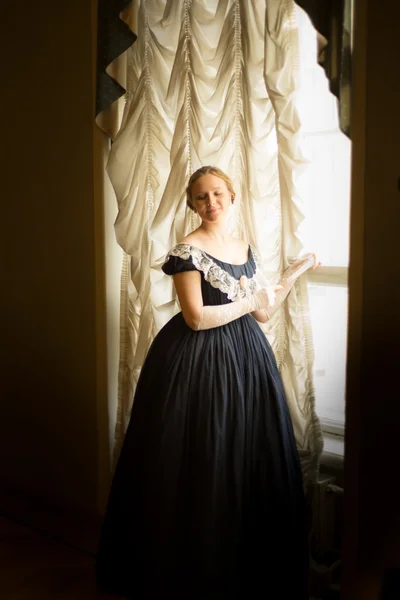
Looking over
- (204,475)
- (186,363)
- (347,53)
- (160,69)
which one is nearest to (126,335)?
(186,363)

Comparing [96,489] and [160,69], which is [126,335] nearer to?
[96,489]

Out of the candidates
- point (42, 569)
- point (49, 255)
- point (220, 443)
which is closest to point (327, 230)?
point (220, 443)

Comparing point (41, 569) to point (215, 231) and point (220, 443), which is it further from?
point (215, 231)

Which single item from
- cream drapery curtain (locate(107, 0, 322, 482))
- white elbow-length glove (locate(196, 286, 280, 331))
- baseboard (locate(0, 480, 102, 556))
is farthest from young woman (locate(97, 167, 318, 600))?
baseboard (locate(0, 480, 102, 556))

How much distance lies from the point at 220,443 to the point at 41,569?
101 cm

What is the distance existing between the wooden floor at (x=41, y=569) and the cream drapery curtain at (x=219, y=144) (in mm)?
757

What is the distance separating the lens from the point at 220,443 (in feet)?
6.13

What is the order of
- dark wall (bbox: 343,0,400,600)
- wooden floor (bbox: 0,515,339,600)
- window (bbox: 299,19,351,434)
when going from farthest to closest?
1. wooden floor (bbox: 0,515,339,600)
2. window (bbox: 299,19,351,434)
3. dark wall (bbox: 343,0,400,600)

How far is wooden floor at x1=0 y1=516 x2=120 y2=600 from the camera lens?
2.28 metres

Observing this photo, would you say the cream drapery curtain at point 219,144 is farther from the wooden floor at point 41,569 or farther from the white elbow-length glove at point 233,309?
the wooden floor at point 41,569

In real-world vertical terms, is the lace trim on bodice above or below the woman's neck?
below

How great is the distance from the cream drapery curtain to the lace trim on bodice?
0.56 ft

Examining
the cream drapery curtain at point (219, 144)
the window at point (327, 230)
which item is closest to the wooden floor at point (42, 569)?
the window at point (327, 230)

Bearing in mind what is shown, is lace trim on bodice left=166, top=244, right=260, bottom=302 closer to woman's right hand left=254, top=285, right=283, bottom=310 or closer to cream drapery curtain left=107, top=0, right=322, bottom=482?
woman's right hand left=254, top=285, right=283, bottom=310
